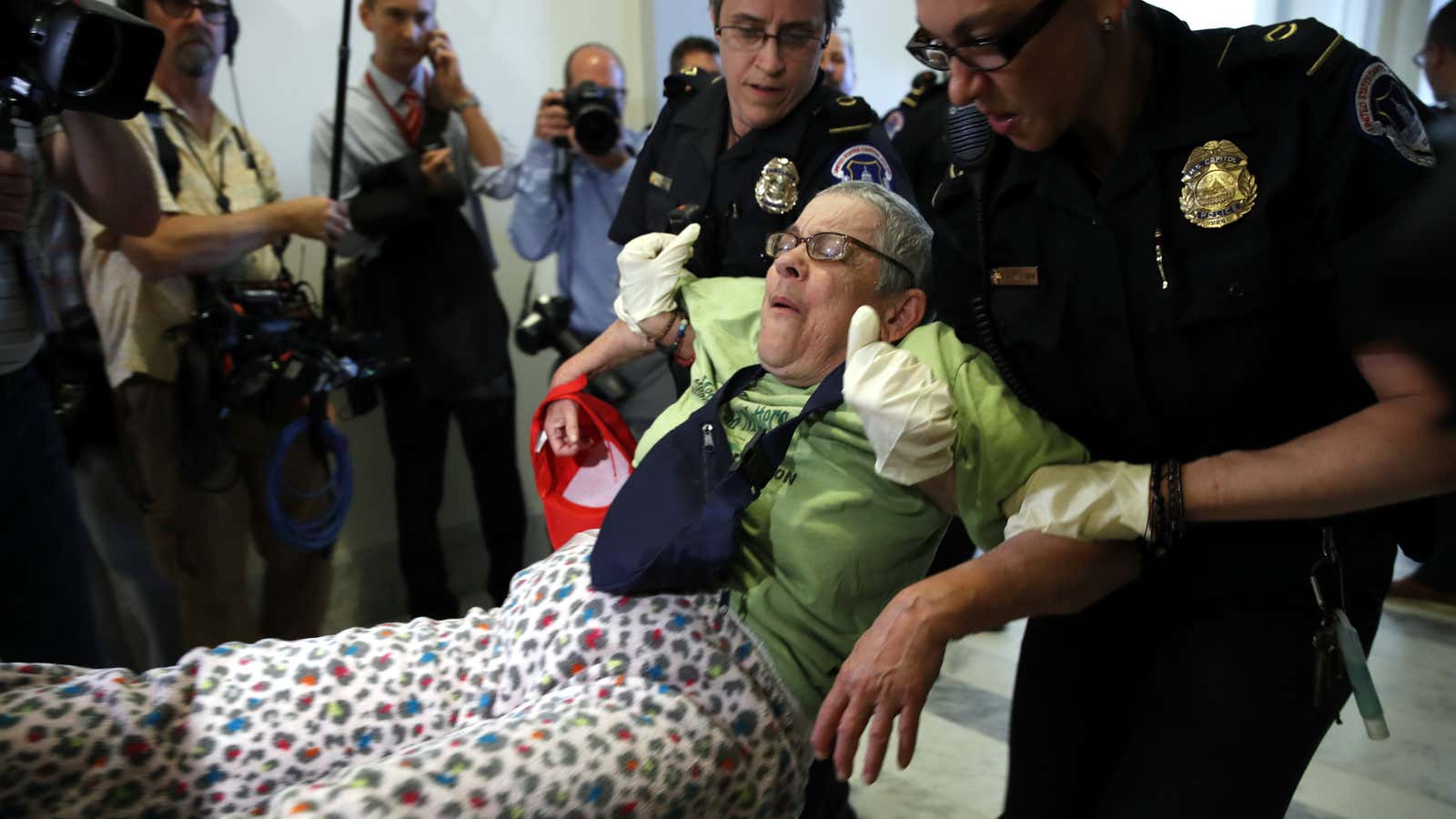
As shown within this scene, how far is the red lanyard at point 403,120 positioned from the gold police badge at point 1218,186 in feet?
7.75

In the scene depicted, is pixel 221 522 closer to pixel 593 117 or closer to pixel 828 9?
pixel 593 117

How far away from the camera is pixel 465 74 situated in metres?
3.48

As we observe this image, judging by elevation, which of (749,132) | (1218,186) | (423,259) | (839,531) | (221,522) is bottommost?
(221,522)

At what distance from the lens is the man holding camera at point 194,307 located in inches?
94.7

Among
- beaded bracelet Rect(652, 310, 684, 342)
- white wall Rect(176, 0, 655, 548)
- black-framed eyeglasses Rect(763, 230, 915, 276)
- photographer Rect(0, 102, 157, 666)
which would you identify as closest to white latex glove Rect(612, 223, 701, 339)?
beaded bracelet Rect(652, 310, 684, 342)

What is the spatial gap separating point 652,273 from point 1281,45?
2.98ft

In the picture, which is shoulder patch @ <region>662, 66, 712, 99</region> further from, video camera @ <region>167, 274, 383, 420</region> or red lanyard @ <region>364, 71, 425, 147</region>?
red lanyard @ <region>364, 71, 425, 147</region>

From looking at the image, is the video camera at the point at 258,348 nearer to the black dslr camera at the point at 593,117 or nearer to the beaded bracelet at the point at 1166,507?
the black dslr camera at the point at 593,117

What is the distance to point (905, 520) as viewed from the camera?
133cm

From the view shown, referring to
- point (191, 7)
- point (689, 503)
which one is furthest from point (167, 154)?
point (689, 503)

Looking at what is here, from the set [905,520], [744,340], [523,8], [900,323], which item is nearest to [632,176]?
[744,340]

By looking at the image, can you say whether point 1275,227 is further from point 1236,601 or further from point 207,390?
point 207,390

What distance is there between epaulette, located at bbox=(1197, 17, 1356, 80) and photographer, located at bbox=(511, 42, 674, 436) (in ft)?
6.09

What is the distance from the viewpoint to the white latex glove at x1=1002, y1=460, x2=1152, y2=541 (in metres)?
1.14
